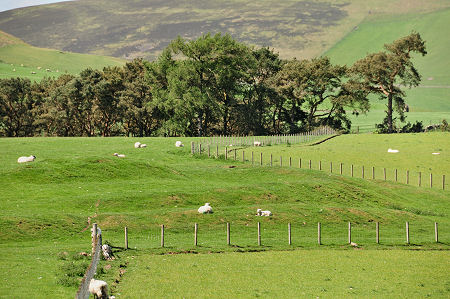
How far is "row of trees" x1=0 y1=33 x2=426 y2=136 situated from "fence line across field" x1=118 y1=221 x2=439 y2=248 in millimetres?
75393

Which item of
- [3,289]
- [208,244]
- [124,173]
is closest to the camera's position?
[3,289]

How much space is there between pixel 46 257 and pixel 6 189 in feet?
86.4

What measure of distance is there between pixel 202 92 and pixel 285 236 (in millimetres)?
84645

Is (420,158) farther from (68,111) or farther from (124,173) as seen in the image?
(68,111)

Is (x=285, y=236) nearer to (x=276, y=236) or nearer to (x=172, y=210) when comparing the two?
(x=276, y=236)

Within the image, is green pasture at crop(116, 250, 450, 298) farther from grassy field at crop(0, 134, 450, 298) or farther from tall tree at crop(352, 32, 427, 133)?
tall tree at crop(352, 32, 427, 133)

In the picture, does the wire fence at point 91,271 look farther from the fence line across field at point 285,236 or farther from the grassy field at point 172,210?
the fence line across field at point 285,236

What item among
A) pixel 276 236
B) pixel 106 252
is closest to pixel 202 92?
pixel 276 236

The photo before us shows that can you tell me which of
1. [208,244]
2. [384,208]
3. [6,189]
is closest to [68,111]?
[6,189]

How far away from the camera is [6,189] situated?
61.2 meters

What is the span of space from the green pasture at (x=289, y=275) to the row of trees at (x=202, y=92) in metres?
86.9

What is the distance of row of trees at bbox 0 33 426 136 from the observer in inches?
5182

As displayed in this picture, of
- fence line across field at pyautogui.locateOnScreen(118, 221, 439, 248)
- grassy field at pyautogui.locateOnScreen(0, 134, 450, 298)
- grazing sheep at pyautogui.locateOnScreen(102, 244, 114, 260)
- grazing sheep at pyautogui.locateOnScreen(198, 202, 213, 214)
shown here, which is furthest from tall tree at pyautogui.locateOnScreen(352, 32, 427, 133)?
grazing sheep at pyautogui.locateOnScreen(102, 244, 114, 260)

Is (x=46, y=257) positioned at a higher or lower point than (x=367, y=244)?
higher
